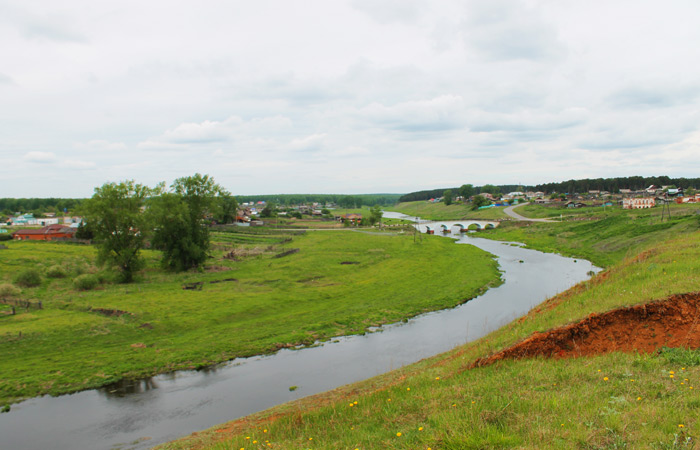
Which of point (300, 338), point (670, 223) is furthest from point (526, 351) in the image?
point (670, 223)

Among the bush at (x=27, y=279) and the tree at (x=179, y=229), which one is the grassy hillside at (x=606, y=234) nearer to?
the tree at (x=179, y=229)

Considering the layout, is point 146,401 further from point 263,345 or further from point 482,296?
point 482,296

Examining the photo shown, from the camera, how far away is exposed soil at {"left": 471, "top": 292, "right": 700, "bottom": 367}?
10.8 metres

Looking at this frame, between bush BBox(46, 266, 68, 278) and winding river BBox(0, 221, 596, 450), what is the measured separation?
29943 mm

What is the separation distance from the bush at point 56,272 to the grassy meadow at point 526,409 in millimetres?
39323

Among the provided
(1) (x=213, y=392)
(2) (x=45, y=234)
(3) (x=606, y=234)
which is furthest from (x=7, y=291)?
(3) (x=606, y=234)

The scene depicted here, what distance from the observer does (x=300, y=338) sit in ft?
82.8

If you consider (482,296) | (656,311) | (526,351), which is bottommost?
(482,296)

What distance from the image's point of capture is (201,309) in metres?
30.4

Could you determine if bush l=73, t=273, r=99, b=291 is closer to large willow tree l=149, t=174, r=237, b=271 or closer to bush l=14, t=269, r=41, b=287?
bush l=14, t=269, r=41, b=287

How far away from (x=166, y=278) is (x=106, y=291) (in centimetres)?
740

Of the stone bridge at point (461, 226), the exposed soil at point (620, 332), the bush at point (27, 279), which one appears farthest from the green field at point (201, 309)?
the stone bridge at point (461, 226)

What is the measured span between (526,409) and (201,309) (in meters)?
27.6

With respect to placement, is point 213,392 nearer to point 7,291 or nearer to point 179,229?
point 7,291
